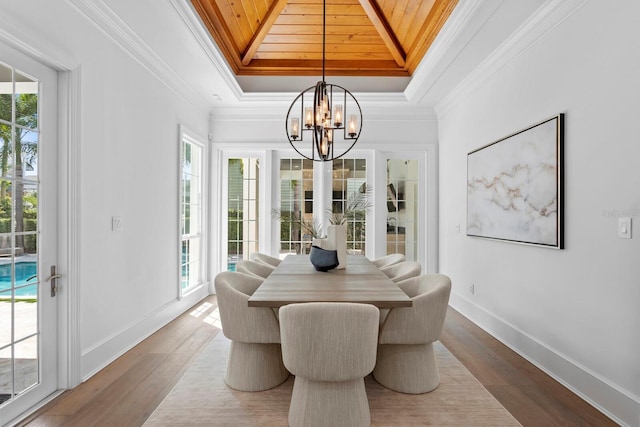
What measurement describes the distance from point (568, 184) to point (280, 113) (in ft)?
12.7

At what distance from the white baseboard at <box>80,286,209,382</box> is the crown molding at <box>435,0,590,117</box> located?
410 centimetres

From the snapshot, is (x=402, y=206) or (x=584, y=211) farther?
(x=402, y=206)

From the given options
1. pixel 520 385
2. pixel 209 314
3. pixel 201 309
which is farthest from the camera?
pixel 201 309

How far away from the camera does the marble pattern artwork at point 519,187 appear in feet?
9.53

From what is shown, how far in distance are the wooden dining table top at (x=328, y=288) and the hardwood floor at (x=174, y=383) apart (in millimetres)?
799

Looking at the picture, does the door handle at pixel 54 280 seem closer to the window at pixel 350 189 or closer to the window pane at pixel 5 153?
the window pane at pixel 5 153

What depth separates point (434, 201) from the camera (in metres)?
5.56

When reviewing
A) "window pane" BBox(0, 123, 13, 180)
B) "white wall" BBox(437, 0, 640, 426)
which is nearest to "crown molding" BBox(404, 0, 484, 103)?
"white wall" BBox(437, 0, 640, 426)

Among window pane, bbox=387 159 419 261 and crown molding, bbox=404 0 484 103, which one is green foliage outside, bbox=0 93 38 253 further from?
window pane, bbox=387 159 419 261

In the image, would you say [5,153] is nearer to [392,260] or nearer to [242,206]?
[392,260]

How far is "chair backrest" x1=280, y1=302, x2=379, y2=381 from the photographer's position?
188cm

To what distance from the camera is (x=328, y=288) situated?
250cm

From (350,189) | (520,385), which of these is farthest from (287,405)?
(350,189)

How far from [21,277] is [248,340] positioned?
1388mm
